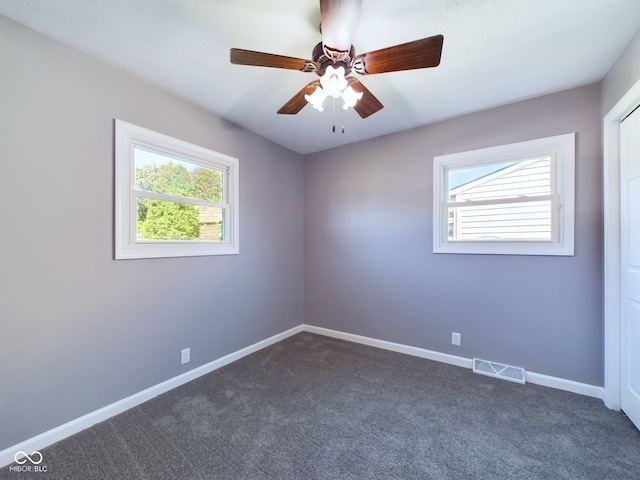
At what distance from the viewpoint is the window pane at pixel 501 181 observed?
2393 mm

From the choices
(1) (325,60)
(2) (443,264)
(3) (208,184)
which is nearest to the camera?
(1) (325,60)

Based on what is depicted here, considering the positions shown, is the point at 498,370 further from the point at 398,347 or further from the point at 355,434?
the point at 355,434

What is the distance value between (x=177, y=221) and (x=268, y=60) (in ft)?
5.12

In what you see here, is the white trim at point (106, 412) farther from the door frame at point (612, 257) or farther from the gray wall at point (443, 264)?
the door frame at point (612, 257)

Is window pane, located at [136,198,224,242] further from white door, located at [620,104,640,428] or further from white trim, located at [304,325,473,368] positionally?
white door, located at [620,104,640,428]

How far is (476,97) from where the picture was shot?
2342mm

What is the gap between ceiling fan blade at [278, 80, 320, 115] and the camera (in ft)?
5.52

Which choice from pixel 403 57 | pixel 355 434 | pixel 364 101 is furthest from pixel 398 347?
pixel 403 57

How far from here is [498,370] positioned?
247cm

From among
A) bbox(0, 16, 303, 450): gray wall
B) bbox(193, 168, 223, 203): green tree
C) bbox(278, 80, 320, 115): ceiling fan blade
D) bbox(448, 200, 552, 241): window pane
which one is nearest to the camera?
bbox(0, 16, 303, 450): gray wall

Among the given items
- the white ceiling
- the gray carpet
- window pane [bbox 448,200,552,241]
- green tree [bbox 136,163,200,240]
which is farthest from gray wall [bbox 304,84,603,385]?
green tree [bbox 136,163,200,240]

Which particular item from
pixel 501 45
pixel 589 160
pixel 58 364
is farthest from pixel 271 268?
pixel 589 160

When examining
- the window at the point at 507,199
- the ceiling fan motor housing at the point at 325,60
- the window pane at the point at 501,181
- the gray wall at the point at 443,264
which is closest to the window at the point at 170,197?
the gray wall at the point at 443,264

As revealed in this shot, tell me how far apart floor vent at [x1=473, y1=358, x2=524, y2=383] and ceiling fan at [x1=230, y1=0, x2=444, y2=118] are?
2522mm
